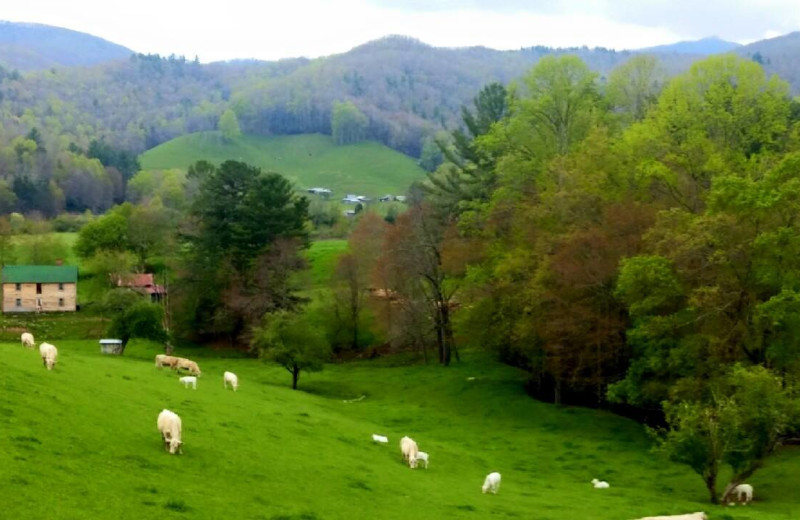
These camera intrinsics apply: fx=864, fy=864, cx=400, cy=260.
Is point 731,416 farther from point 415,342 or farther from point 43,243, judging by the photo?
point 43,243

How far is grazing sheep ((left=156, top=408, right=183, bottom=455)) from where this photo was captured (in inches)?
902

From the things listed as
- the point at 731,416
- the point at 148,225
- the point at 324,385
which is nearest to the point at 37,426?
the point at 731,416

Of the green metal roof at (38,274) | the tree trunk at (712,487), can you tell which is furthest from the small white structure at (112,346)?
the tree trunk at (712,487)

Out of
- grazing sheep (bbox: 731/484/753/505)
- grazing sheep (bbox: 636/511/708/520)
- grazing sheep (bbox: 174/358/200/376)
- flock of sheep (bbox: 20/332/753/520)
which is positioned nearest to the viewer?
flock of sheep (bbox: 20/332/753/520)

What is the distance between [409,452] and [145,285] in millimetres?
62348

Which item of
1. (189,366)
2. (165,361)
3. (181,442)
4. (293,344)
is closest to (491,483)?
(181,442)

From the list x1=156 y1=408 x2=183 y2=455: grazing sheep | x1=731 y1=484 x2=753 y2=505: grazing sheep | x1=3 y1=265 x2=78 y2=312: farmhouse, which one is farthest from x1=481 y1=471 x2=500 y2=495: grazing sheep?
x1=3 y1=265 x2=78 y2=312: farmhouse

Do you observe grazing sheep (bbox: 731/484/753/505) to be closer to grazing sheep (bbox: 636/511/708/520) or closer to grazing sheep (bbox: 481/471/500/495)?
grazing sheep (bbox: 636/511/708/520)

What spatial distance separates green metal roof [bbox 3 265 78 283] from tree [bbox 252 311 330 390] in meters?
38.8

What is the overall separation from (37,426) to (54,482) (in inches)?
170

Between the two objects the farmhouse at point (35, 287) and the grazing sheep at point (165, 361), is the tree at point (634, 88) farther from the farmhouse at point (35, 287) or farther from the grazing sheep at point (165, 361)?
the farmhouse at point (35, 287)

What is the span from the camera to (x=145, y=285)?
285 ft

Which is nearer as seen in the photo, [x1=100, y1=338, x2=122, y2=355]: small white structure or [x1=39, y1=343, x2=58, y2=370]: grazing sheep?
[x1=39, y1=343, x2=58, y2=370]: grazing sheep

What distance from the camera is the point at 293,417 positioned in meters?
34.9
